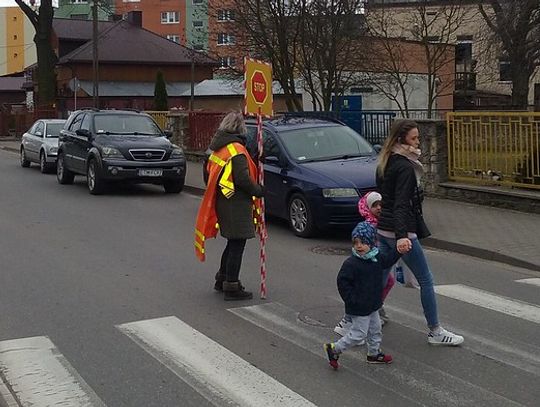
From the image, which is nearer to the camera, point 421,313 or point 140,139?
point 421,313

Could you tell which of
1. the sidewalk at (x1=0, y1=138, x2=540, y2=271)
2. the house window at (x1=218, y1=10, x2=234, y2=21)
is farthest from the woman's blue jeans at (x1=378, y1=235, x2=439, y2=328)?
the house window at (x1=218, y1=10, x2=234, y2=21)

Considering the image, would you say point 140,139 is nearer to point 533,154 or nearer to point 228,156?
point 533,154

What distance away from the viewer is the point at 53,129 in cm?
2262

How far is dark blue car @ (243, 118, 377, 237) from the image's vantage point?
405 inches

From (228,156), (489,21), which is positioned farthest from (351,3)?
(228,156)

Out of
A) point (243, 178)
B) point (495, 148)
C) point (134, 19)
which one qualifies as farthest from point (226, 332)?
point (134, 19)

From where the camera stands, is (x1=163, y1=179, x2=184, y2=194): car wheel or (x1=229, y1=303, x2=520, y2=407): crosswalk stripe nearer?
(x1=229, y1=303, x2=520, y2=407): crosswalk stripe

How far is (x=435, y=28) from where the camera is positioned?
107 feet

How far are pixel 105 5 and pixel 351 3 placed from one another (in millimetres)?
22759

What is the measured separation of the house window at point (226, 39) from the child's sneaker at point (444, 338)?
1619cm

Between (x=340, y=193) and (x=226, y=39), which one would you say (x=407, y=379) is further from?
(x=226, y=39)

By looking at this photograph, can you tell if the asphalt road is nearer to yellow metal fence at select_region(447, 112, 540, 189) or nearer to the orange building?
yellow metal fence at select_region(447, 112, 540, 189)

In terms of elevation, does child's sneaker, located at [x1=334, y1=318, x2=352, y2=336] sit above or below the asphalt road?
above

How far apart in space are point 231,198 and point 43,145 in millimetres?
15913
